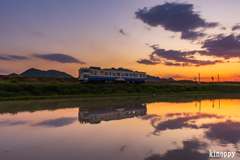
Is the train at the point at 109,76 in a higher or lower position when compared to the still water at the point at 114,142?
higher

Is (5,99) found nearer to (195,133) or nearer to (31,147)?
(31,147)

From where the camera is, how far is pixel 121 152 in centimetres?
716

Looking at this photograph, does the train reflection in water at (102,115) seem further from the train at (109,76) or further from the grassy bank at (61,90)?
the train at (109,76)

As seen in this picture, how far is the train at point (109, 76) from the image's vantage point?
36.2m

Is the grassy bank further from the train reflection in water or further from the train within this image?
the train reflection in water

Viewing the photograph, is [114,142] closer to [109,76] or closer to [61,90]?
[61,90]

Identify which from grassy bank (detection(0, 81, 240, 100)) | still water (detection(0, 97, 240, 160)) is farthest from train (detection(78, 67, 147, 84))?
still water (detection(0, 97, 240, 160))

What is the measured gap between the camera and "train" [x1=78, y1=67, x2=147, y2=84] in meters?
36.2

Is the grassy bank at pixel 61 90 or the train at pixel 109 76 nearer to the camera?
the grassy bank at pixel 61 90

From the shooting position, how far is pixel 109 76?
1561 inches

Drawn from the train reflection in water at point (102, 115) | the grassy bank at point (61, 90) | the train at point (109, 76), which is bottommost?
the train reflection in water at point (102, 115)

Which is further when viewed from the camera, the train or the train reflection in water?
the train

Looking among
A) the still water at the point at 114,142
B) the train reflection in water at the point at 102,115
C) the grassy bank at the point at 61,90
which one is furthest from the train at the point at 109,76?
the still water at the point at 114,142

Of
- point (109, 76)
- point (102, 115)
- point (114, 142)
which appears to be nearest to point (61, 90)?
point (109, 76)
